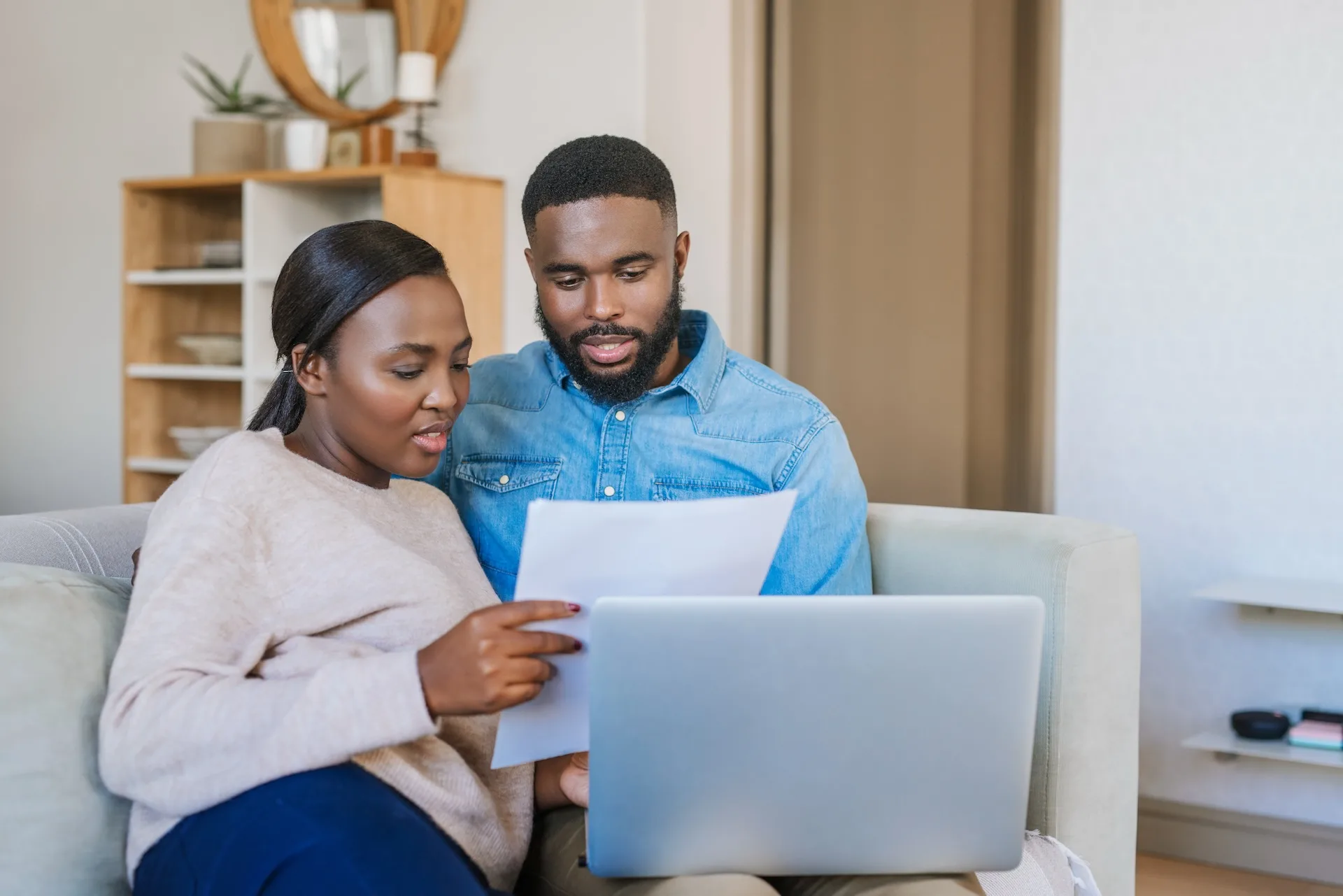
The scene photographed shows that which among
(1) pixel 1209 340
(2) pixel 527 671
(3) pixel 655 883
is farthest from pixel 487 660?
(1) pixel 1209 340

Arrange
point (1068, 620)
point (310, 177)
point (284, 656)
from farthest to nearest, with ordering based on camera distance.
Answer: point (310, 177)
point (1068, 620)
point (284, 656)

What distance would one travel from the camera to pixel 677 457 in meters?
1.67

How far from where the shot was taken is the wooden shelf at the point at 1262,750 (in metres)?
2.44

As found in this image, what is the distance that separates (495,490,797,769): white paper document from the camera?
101cm

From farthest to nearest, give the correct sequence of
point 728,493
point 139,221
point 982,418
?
point 139,221, point 982,418, point 728,493

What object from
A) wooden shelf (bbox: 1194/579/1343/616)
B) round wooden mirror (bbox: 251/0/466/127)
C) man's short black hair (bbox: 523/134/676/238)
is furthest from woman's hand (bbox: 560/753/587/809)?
round wooden mirror (bbox: 251/0/466/127)

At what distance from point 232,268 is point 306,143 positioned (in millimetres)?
392

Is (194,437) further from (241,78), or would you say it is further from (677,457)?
(677,457)

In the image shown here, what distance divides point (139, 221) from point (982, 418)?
237 centimetres

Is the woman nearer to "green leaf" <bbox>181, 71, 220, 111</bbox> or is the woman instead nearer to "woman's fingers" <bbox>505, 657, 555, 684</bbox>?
"woman's fingers" <bbox>505, 657, 555, 684</bbox>

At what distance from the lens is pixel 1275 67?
2607mm

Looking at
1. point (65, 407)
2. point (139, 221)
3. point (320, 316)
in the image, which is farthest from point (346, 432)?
point (65, 407)

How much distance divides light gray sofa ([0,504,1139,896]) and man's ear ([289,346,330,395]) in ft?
1.31

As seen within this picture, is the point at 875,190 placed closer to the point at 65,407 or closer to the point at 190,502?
the point at 190,502
